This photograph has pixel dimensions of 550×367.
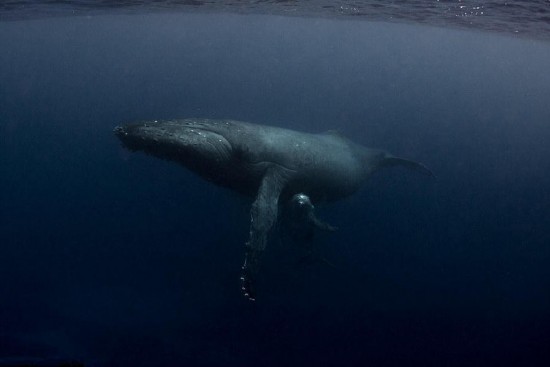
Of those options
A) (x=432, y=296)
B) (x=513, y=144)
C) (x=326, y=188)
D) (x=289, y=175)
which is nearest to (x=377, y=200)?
(x=432, y=296)

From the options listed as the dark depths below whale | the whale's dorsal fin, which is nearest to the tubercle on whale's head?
the dark depths below whale

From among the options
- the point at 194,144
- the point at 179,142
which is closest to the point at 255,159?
the point at 194,144

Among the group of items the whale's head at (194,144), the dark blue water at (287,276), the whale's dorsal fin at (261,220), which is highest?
the whale's head at (194,144)

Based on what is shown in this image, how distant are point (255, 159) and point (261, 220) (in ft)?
5.25

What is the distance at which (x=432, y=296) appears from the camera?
18.2 meters

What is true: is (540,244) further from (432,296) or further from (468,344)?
(468,344)

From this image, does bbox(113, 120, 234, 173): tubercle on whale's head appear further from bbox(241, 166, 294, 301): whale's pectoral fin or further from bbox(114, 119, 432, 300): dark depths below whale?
bbox(241, 166, 294, 301): whale's pectoral fin

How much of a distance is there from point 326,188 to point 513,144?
124 ft

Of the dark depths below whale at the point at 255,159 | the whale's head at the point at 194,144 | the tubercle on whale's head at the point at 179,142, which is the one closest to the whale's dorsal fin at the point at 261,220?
the dark depths below whale at the point at 255,159

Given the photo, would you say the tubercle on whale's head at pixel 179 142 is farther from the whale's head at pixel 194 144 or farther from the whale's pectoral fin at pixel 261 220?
the whale's pectoral fin at pixel 261 220

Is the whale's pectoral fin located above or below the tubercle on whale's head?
below

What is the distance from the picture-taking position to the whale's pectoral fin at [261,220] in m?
9.30

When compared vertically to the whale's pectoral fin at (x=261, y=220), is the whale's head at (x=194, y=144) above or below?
above

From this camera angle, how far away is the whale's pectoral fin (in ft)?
30.5
